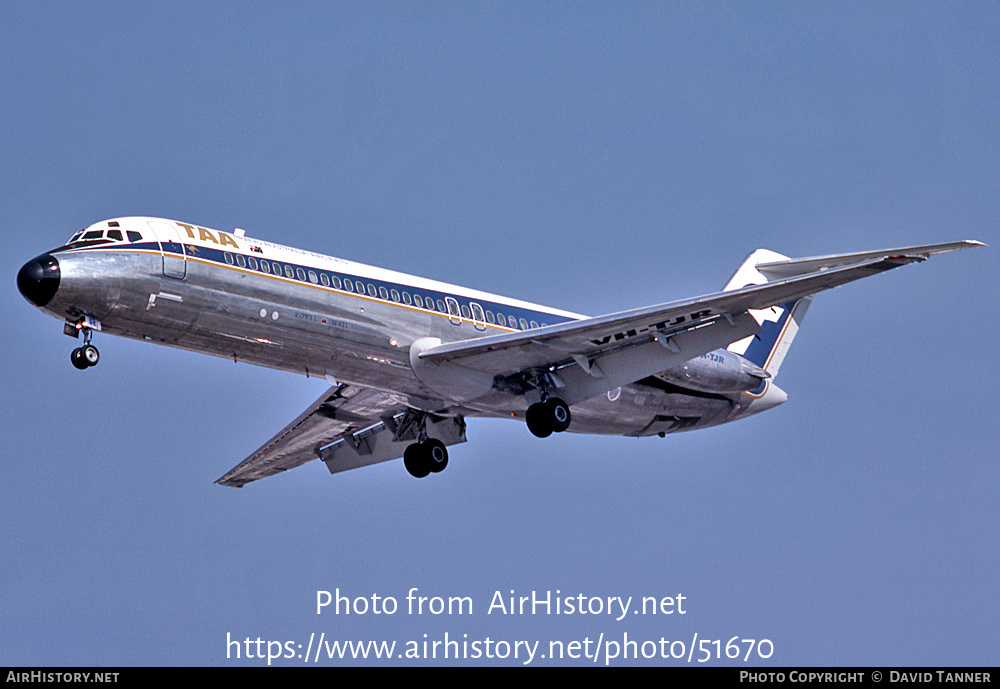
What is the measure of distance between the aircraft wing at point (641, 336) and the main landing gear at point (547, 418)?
747 mm

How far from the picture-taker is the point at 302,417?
37.9m

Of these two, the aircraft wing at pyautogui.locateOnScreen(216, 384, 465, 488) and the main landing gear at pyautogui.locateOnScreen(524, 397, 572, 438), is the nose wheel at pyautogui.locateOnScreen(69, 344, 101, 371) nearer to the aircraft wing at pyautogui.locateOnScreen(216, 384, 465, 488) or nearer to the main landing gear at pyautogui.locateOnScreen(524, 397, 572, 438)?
→ the aircraft wing at pyautogui.locateOnScreen(216, 384, 465, 488)

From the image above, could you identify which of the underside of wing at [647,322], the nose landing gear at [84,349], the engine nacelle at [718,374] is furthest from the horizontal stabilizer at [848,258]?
the nose landing gear at [84,349]

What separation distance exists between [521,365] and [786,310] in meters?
11.9

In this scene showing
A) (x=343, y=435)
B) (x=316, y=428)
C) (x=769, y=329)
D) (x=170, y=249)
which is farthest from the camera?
(x=769, y=329)

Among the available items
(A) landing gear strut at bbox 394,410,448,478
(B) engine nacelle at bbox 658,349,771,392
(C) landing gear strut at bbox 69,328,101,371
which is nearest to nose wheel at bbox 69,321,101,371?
(C) landing gear strut at bbox 69,328,101,371

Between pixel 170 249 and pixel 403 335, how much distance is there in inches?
232

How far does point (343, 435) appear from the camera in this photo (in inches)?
1548

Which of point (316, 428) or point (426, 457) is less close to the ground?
point (426, 457)

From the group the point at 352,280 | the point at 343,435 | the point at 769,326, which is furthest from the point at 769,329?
the point at 352,280

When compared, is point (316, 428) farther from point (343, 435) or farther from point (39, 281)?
point (39, 281)

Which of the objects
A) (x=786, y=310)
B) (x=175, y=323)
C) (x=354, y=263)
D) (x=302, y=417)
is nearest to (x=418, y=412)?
(x=302, y=417)

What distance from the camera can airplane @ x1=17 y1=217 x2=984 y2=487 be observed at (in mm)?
29359
